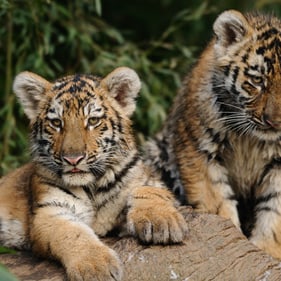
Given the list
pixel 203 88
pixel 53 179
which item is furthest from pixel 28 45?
pixel 53 179

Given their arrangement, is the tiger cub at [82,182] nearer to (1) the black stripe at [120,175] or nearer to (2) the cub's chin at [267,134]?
(1) the black stripe at [120,175]

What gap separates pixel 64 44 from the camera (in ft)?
37.4

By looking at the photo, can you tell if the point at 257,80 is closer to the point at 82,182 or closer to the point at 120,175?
the point at 120,175

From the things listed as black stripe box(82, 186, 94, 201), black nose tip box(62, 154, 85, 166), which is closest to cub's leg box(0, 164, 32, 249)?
black stripe box(82, 186, 94, 201)

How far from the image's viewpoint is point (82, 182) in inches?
272

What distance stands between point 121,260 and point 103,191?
0.69m

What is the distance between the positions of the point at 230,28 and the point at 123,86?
3.68 ft

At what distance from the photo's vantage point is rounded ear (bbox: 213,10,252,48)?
7.82 m

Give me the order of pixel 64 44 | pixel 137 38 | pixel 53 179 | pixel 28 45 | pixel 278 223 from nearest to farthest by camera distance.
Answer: pixel 53 179 < pixel 278 223 < pixel 28 45 < pixel 64 44 < pixel 137 38

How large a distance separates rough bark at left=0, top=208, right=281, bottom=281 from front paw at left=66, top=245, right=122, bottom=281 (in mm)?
220

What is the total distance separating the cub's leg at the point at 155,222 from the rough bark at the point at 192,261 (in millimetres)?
80

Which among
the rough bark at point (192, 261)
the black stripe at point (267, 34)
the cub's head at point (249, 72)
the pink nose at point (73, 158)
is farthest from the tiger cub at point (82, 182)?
the black stripe at point (267, 34)

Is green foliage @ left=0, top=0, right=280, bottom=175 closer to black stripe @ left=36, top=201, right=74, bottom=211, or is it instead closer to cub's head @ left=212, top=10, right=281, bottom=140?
cub's head @ left=212, top=10, right=281, bottom=140

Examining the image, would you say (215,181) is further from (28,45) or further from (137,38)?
(137,38)
